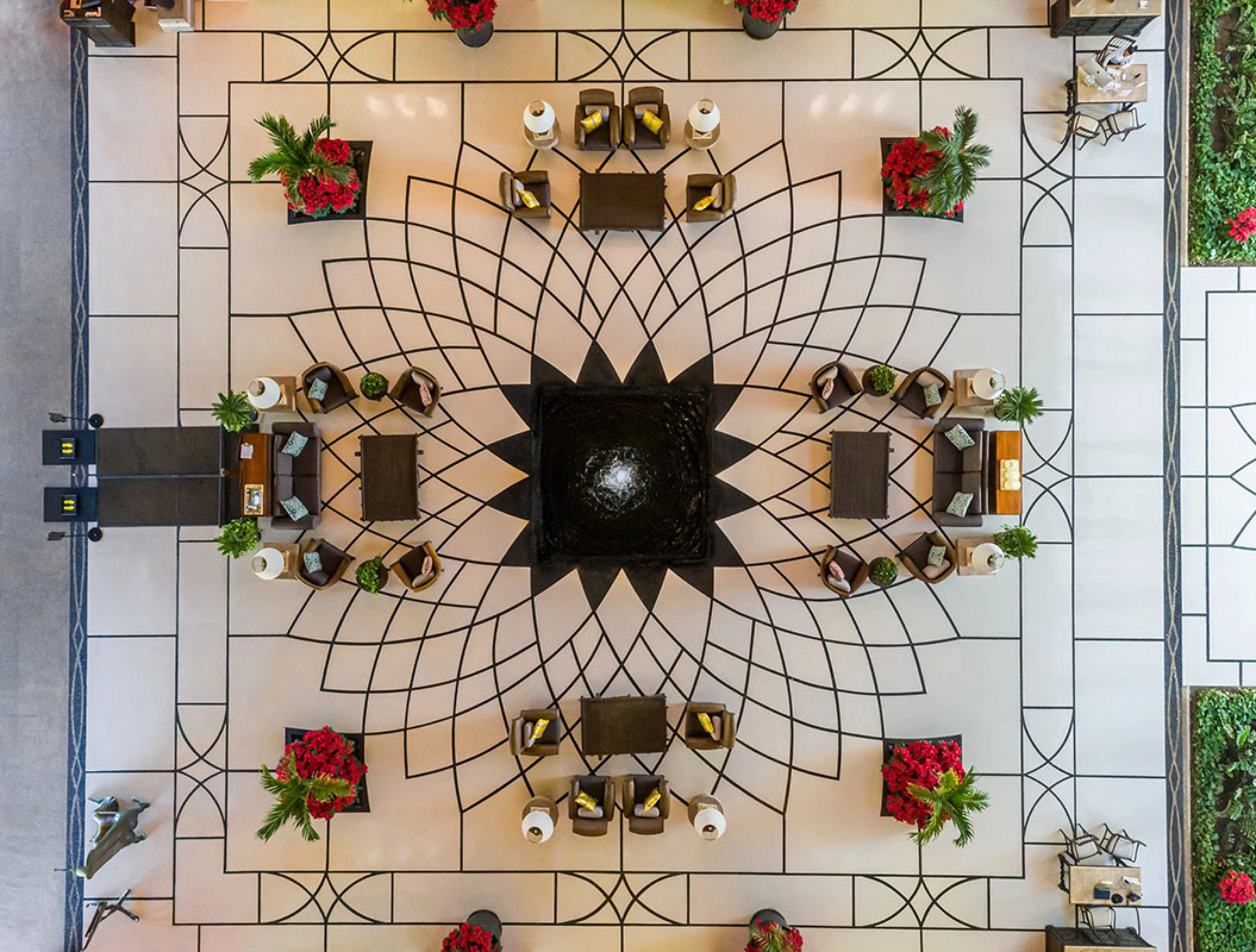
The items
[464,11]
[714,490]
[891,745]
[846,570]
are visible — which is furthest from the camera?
[714,490]

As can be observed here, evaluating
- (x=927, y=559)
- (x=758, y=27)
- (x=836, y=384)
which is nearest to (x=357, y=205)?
(x=758, y=27)

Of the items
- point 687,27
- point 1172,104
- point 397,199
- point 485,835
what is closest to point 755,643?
point 485,835

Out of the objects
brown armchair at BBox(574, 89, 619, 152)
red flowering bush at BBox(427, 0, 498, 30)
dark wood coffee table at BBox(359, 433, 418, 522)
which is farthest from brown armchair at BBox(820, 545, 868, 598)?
red flowering bush at BBox(427, 0, 498, 30)

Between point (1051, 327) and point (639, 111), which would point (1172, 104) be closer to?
point (1051, 327)

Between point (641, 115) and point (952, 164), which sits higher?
point (641, 115)

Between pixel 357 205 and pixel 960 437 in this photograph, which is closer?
pixel 960 437

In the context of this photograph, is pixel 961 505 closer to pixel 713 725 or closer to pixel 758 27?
pixel 713 725
